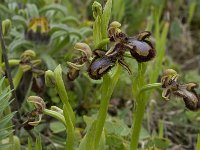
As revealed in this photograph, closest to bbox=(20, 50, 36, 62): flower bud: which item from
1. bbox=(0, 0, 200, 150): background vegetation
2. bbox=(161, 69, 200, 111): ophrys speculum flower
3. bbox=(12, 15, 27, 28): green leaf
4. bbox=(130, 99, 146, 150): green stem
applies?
bbox=(0, 0, 200, 150): background vegetation

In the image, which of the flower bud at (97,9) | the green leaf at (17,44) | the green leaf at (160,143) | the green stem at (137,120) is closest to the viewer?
the flower bud at (97,9)

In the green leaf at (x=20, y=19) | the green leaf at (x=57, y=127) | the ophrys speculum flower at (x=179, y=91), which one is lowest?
the green leaf at (x=57, y=127)

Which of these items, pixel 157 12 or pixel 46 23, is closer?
Answer: pixel 46 23

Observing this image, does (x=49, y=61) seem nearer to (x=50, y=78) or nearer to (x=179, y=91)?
(x=50, y=78)

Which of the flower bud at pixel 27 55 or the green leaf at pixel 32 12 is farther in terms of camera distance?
the green leaf at pixel 32 12

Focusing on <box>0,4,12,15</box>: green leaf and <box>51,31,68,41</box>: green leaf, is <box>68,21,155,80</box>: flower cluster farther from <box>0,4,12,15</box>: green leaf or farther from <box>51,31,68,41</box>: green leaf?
<box>0,4,12,15</box>: green leaf

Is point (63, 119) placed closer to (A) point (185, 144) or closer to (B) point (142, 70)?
(B) point (142, 70)

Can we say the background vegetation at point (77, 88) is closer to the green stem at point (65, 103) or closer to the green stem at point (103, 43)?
the green stem at point (65, 103)

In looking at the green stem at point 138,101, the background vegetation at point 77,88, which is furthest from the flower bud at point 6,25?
the green stem at point 138,101

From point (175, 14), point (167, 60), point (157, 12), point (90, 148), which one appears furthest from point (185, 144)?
point (175, 14)
